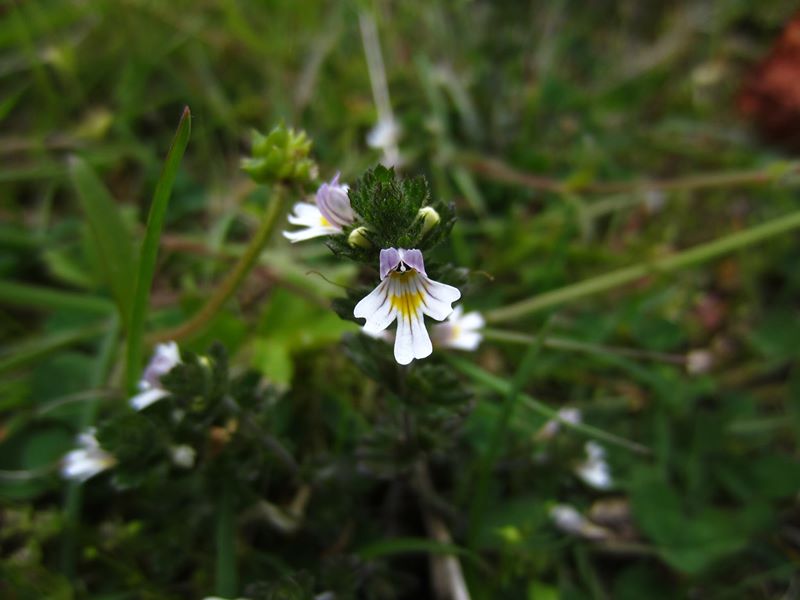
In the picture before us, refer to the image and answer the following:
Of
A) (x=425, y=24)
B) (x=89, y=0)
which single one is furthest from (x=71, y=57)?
(x=425, y=24)

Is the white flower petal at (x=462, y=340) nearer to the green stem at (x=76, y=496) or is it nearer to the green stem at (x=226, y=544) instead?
the green stem at (x=226, y=544)

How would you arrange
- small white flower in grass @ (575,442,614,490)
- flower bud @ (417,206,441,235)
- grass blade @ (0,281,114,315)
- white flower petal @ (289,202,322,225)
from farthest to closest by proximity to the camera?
grass blade @ (0,281,114,315)
small white flower in grass @ (575,442,614,490)
white flower petal @ (289,202,322,225)
flower bud @ (417,206,441,235)

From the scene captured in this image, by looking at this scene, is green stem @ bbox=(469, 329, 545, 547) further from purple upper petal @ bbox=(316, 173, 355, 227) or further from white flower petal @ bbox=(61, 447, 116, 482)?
white flower petal @ bbox=(61, 447, 116, 482)

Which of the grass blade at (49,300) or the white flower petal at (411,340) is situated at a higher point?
the grass blade at (49,300)

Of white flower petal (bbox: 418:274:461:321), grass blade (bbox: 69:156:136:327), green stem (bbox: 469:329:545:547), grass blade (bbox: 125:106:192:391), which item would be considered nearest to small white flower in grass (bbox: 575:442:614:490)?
green stem (bbox: 469:329:545:547)

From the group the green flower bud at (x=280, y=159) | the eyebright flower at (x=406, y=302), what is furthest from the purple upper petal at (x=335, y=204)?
the green flower bud at (x=280, y=159)

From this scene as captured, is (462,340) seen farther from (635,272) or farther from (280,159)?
(635,272)
